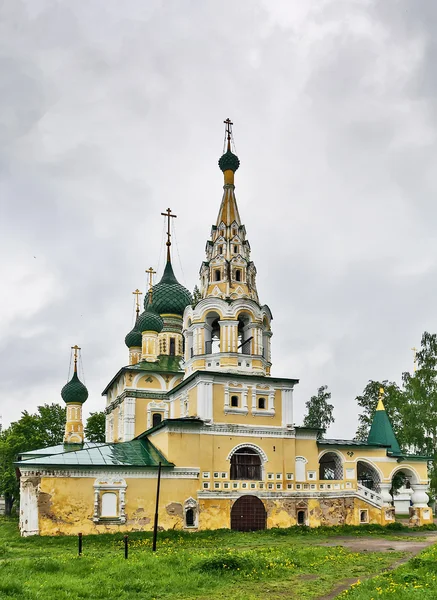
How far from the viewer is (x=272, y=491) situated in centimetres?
2583

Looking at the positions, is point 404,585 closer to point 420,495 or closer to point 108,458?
point 108,458

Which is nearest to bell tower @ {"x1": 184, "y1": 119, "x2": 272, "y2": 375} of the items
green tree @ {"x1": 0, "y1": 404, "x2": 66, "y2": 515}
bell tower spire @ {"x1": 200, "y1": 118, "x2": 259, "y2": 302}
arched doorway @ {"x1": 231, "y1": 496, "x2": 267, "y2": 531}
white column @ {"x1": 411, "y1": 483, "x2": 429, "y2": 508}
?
bell tower spire @ {"x1": 200, "y1": 118, "x2": 259, "y2": 302}

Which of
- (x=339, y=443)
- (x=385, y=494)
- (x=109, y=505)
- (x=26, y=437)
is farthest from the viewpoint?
(x=26, y=437)

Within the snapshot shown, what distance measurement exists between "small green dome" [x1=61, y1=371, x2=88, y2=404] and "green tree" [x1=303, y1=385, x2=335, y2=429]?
17519 mm

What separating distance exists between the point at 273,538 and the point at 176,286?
19.4 metres

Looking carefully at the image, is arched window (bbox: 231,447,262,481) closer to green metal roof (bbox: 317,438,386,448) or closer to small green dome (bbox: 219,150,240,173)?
green metal roof (bbox: 317,438,386,448)

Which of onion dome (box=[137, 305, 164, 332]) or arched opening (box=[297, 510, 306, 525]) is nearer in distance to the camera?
arched opening (box=[297, 510, 306, 525])

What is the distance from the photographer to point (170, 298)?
38625mm

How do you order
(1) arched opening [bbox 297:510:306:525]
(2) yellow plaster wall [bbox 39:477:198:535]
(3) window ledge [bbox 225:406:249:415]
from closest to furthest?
(2) yellow plaster wall [bbox 39:477:198:535] → (3) window ledge [bbox 225:406:249:415] → (1) arched opening [bbox 297:510:306:525]

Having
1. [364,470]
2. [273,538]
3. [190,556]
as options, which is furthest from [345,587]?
[364,470]

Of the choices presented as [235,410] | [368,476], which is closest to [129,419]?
[235,410]

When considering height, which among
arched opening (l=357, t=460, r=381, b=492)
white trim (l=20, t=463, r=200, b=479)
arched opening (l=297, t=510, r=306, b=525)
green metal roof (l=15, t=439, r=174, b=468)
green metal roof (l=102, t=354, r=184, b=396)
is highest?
green metal roof (l=102, t=354, r=184, b=396)

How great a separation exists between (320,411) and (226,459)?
2289 centimetres

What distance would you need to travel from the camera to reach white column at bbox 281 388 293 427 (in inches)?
1059
